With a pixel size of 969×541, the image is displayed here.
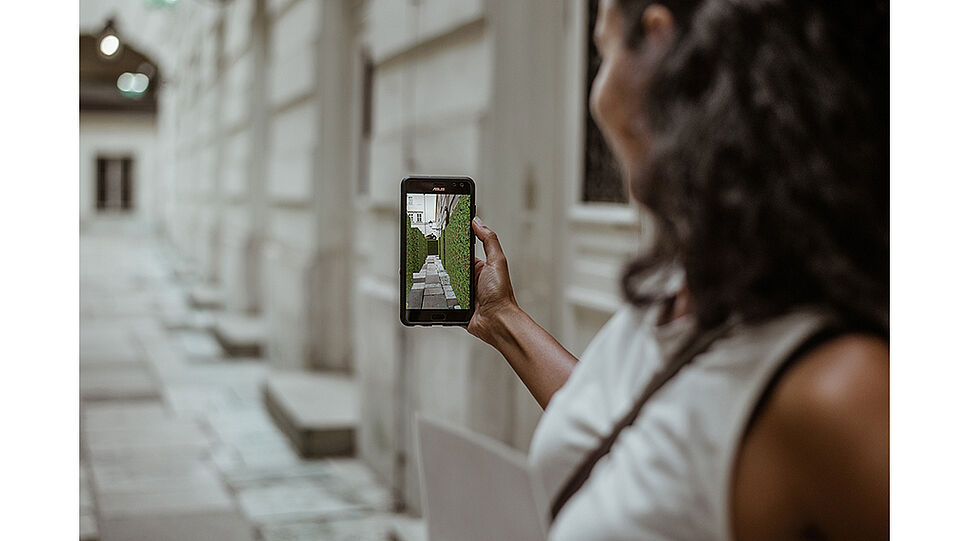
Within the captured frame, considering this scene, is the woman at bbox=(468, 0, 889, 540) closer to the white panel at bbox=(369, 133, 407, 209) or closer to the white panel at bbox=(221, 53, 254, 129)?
the white panel at bbox=(369, 133, 407, 209)

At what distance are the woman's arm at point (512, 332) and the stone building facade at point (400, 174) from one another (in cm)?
58

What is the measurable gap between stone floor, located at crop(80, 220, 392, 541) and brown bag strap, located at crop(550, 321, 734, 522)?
9.16ft

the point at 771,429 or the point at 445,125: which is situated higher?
the point at 445,125

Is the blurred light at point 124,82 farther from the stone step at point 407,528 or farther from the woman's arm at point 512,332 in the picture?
the woman's arm at point 512,332

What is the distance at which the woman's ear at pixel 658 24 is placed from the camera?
2.88 feet

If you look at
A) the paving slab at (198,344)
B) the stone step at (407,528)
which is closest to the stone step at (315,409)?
the stone step at (407,528)

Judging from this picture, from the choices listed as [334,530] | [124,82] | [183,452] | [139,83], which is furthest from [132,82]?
[334,530]

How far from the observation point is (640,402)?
891mm

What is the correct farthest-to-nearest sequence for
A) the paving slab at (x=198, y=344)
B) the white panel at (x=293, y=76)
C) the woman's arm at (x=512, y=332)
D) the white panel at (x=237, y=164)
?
1. the white panel at (x=237, y=164)
2. the paving slab at (x=198, y=344)
3. the white panel at (x=293, y=76)
4. the woman's arm at (x=512, y=332)

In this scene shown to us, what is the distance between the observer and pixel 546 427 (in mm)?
967

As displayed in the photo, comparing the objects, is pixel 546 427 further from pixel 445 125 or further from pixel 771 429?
pixel 445 125
